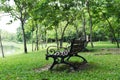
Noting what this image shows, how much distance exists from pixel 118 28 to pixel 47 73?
31.6 meters

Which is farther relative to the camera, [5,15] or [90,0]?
[5,15]

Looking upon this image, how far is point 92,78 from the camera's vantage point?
845cm

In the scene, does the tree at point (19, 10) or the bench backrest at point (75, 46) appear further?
the tree at point (19, 10)

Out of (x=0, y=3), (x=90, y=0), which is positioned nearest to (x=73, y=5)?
(x=90, y=0)

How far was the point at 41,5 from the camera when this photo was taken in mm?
26031

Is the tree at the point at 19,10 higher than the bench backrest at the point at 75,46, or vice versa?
the tree at the point at 19,10

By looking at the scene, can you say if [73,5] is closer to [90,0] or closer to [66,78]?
[90,0]

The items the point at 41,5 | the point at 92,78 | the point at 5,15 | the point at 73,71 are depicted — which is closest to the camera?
the point at 92,78

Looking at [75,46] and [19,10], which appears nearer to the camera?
[75,46]

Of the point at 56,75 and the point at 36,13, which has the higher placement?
the point at 36,13

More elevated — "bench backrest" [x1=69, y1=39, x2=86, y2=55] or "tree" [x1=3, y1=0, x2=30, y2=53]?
"tree" [x1=3, y1=0, x2=30, y2=53]

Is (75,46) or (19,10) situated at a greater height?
(19,10)

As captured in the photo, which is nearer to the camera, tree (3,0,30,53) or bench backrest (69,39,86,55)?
bench backrest (69,39,86,55)

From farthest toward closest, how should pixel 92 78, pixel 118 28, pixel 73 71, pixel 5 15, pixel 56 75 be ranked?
1. pixel 118 28
2. pixel 5 15
3. pixel 73 71
4. pixel 56 75
5. pixel 92 78
